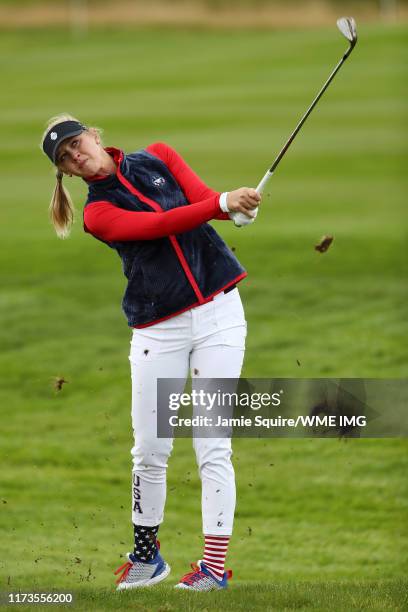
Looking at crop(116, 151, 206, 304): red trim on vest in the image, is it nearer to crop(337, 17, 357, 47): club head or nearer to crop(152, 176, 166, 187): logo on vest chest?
crop(152, 176, 166, 187): logo on vest chest

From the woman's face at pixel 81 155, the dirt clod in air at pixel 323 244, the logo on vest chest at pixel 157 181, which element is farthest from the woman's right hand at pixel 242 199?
the dirt clod in air at pixel 323 244

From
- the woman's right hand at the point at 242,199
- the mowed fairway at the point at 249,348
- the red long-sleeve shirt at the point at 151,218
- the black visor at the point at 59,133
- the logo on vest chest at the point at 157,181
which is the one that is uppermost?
the black visor at the point at 59,133

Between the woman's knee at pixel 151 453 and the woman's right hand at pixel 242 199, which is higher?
the woman's right hand at pixel 242 199

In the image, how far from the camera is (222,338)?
16.1ft

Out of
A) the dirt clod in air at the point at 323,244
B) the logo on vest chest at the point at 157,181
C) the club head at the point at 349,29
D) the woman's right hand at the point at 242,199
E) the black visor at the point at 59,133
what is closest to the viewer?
the woman's right hand at the point at 242,199

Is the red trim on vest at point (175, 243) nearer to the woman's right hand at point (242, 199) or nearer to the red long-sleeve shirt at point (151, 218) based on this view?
the red long-sleeve shirt at point (151, 218)

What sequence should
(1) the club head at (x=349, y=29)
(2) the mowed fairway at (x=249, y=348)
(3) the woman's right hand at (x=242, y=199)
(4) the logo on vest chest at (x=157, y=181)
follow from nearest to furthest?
(3) the woman's right hand at (x=242, y=199) < (4) the logo on vest chest at (x=157, y=181) < (1) the club head at (x=349, y=29) < (2) the mowed fairway at (x=249, y=348)

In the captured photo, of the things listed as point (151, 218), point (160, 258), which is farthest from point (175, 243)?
point (151, 218)

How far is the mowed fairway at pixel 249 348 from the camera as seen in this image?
21.1 ft

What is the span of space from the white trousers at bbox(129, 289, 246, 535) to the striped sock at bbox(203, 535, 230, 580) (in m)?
0.03

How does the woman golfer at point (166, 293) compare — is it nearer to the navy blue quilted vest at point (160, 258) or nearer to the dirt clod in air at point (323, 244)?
the navy blue quilted vest at point (160, 258)

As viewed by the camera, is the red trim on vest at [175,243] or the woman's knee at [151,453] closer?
the red trim on vest at [175,243]

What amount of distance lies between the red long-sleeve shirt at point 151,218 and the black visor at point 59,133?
268 millimetres

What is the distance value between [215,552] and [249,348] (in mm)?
5341
